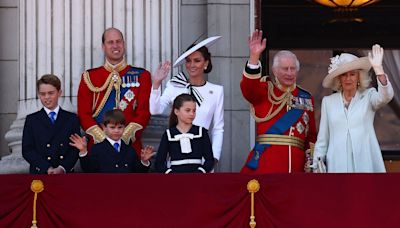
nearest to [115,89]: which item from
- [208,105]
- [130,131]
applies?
[130,131]

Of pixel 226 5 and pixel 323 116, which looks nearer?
pixel 323 116

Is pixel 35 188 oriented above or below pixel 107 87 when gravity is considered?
below

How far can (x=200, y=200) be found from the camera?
34.8 feet

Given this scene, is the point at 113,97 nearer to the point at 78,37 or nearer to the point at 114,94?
the point at 114,94

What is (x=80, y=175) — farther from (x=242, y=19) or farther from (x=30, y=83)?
(x=242, y=19)

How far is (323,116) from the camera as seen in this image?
37.3 feet

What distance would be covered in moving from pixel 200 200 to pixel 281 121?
1318 mm

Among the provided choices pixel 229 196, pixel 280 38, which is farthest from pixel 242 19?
pixel 280 38

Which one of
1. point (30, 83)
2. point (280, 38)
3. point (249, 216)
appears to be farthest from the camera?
point (280, 38)

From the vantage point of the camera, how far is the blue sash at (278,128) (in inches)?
456

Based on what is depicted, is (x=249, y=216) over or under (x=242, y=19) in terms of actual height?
under

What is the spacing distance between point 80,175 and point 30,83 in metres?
2.26

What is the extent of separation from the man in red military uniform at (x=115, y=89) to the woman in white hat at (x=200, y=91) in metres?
0.19

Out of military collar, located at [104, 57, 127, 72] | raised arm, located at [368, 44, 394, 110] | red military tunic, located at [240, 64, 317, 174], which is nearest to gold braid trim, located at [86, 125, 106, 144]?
military collar, located at [104, 57, 127, 72]
